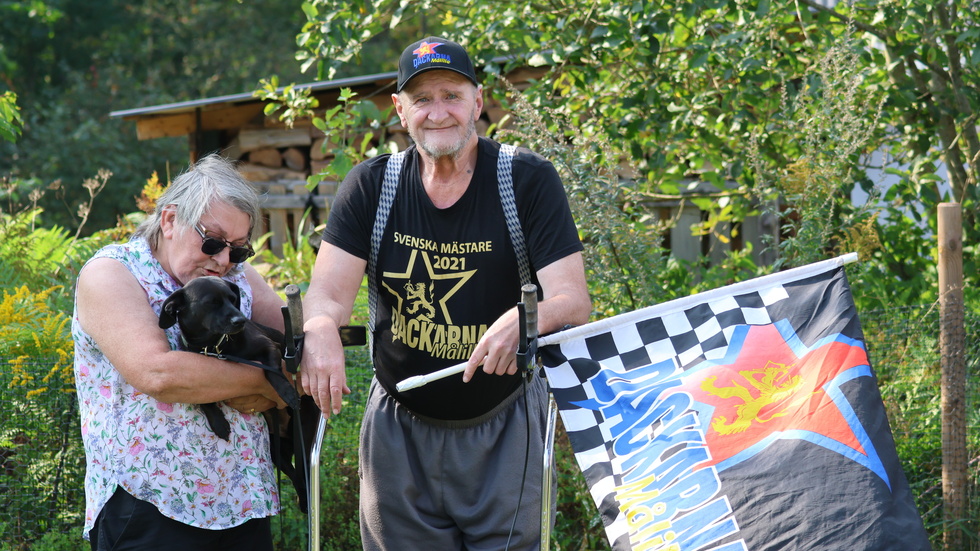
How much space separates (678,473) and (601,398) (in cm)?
33

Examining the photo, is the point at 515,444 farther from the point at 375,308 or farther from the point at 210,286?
the point at 210,286

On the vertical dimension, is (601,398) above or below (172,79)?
below

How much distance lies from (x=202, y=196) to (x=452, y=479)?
1234 mm

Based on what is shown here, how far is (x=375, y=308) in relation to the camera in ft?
10.4

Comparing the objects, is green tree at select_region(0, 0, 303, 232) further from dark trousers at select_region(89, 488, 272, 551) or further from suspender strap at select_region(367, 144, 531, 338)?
dark trousers at select_region(89, 488, 272, 551)

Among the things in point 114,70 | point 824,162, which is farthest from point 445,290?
point 114,70

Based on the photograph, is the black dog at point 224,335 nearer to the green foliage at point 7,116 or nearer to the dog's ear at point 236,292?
the dog's ear at point 236,292

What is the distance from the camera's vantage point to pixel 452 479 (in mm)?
3072

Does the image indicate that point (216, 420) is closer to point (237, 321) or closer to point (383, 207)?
point (237, 321)

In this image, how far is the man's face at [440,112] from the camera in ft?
9.57

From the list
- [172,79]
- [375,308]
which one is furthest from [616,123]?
[172,79]

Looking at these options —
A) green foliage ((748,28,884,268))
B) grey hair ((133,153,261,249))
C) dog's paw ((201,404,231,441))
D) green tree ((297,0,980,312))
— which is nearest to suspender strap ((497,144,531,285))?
grey hair ((133,153,261,249))

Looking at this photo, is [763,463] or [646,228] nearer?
[763,463]

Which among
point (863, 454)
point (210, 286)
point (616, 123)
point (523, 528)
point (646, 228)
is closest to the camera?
point (863, 454)
